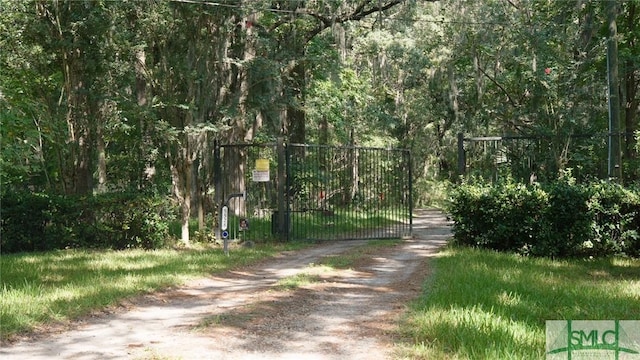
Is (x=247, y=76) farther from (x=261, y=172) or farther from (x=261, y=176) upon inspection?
(x=261, y=176)

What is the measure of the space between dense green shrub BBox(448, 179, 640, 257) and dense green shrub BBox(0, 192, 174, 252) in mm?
7272

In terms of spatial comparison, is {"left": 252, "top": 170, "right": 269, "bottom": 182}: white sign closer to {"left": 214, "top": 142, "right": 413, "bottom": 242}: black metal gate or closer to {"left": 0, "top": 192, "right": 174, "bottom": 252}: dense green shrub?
{"left": 214, "top": 142, "right": 413, "bottom": 242}: black metal gate

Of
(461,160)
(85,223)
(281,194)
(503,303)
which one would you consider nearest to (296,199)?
(281,194)

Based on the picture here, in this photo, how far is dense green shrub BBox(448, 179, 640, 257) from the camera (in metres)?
11.6

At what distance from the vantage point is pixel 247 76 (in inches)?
627

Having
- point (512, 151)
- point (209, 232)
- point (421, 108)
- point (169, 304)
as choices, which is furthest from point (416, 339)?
point (421, 108)

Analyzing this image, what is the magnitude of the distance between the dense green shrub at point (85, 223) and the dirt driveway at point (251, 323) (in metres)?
4.67

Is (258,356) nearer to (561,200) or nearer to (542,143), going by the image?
Result: (561,200)

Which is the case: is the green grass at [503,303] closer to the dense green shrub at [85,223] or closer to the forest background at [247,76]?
the forest background at [247,76]

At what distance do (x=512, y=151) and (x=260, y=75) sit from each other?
675cm

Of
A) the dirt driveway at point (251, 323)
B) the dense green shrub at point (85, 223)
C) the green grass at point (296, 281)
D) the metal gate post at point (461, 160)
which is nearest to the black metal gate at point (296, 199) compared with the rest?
the dense green shrub at point (85, 223)

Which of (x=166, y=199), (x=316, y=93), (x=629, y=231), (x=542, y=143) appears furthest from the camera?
(x=316, y=93)

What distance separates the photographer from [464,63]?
77.1 feet

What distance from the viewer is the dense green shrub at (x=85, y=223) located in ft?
45.0
